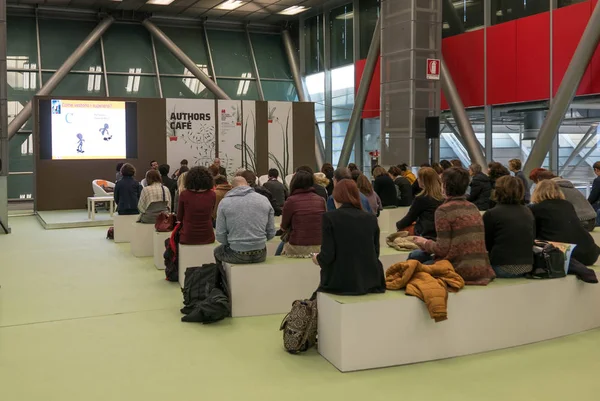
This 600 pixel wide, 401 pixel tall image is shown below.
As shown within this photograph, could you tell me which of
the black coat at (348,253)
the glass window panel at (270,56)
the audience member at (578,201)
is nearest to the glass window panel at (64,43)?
the glass window panel at (270,56)

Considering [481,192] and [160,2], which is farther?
[160,2]

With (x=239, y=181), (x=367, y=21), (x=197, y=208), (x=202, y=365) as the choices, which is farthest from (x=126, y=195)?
(x=367, y=21)

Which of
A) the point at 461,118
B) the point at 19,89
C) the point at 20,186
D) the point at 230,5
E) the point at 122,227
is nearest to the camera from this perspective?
the point at 122,227

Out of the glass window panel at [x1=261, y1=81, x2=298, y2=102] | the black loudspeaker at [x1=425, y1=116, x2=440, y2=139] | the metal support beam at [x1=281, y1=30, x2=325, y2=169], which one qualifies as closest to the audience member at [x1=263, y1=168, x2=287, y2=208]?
the black loudspeaker at [x1=425, y1=116, x2=440, y2=139]

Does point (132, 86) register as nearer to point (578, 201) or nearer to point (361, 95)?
point (361, 95)

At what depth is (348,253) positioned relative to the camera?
4.23 metres

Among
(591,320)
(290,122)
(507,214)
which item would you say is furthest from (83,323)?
(290,122)

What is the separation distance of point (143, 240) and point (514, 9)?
30.8ft

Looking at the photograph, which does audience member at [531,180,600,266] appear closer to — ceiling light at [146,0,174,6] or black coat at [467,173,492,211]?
black coat at [467,173,492,211]

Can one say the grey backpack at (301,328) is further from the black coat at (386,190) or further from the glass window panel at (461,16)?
the glass window panel at (461,16)

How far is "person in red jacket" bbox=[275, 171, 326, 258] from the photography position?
5660 mm

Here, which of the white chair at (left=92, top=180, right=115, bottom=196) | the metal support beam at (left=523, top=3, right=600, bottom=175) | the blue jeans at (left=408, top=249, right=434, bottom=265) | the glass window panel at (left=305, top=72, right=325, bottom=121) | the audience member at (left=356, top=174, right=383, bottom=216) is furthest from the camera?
the glass window panel at (left=305, top=72, right=325, bottom=121)

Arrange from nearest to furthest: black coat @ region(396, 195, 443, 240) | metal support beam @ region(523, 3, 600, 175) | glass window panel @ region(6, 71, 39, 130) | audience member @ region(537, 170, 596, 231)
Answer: black coat @ region(396, 195, 443, 240)
audience member @ region(537, 170, 596, 231)
metal support beam @ region(523, 3, 600, 175)
glass window panel @ region(6, 71, 39, 130)

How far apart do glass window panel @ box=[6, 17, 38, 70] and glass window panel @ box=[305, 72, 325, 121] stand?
8.53 meters
